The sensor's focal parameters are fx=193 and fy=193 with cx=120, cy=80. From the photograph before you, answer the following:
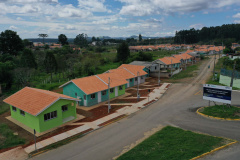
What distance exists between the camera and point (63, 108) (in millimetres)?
21141

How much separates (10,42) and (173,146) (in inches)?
2786

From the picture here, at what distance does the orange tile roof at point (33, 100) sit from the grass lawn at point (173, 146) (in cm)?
947

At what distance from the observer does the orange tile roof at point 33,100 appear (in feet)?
61.4

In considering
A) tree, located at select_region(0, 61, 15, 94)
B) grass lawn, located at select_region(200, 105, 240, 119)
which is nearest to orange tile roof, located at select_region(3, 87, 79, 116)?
grass lawn, located at select_region(200, 105, 240, 119)

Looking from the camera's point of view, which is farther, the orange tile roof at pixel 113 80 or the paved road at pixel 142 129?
the orange tile roof at pixel 113 80

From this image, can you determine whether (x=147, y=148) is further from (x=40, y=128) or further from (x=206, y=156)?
(x=40, y=128)

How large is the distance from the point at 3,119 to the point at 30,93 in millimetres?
4543

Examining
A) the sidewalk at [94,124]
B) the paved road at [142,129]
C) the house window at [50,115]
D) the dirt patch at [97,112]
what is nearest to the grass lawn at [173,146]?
the paved road at [142,129]

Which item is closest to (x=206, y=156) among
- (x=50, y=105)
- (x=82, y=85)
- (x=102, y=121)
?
(x=102, y=121)

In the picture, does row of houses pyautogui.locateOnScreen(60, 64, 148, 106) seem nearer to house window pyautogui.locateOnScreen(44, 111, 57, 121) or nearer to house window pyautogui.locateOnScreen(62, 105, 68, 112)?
house window pyautogui.locateOnScreen(62, 105, 68, 112)

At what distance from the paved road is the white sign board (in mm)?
2670

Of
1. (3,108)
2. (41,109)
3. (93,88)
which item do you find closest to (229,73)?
(93,88)

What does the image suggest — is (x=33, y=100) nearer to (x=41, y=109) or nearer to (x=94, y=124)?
(x=41, y=109)

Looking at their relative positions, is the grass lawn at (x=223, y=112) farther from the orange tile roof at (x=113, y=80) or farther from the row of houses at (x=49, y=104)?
the row of houses at (x=49, y=104)
